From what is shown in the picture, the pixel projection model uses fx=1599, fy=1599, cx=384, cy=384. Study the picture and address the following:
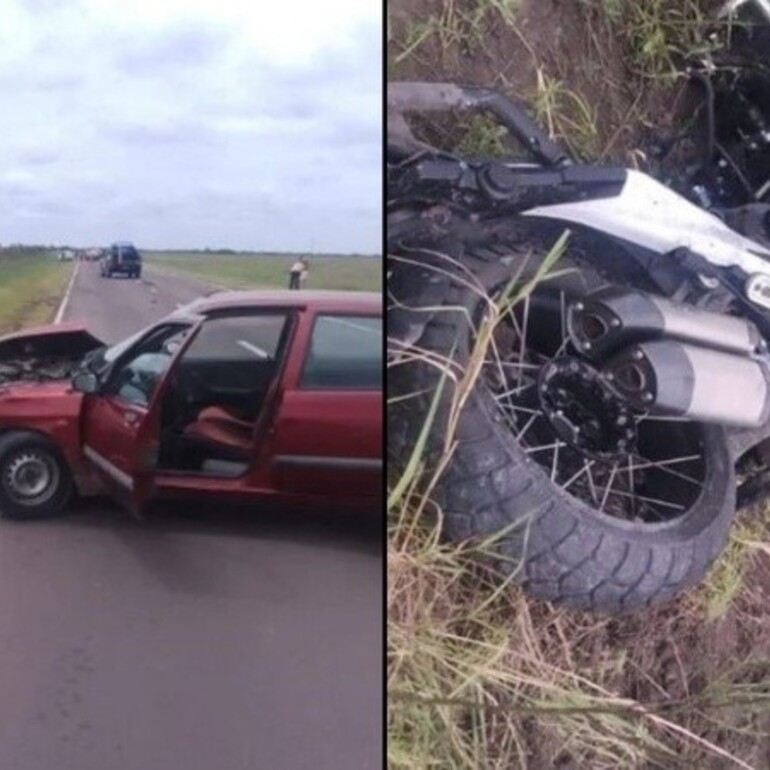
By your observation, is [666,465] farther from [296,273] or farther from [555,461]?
[296,273]

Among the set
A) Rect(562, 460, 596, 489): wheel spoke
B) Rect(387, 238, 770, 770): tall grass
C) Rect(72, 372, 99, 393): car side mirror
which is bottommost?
Rect(387, 238, 770, 770): tall grass

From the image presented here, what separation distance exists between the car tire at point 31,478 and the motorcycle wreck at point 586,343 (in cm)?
50

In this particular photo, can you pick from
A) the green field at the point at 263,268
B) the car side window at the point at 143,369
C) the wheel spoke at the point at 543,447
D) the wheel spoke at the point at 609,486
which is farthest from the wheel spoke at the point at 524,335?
the car side window at the point at 143,369

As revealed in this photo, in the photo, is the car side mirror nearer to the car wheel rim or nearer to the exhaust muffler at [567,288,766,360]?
the car wheel rim

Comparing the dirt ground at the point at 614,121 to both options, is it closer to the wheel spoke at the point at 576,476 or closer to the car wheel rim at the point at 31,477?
the wheel spoke at the point at 576,476

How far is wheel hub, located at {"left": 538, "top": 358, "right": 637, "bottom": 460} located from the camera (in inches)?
104

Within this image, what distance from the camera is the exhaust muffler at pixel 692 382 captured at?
2.65 m

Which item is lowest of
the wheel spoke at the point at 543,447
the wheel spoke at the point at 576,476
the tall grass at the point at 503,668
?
the tall grass at the point at 503,668

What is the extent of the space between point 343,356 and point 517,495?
0.43m

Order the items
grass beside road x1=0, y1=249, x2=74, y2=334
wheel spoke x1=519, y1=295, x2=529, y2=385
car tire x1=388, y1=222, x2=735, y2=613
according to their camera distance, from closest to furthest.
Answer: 1. grass beside road x1=0, y1=249, x2=74, y2=334
2. car tire x1=388, y1=222, x2=735, y2=613
3. wheel spoke x1=519, y1=295, x2=529, y2=385

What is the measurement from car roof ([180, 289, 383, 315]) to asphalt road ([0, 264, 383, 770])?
38mm

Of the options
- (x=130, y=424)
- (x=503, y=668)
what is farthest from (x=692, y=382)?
(x=130, y=424)

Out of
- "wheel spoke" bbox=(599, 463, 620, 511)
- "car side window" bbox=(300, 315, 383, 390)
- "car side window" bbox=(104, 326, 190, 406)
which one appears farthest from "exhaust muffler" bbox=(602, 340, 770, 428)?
"car side window" bbox=(104, 326, 190, 406)

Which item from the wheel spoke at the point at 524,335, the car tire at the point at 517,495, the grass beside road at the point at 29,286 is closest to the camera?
the grass beside road at the point at 29,286
